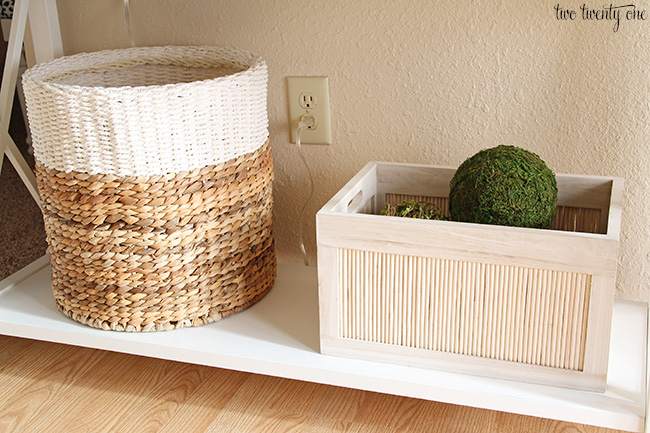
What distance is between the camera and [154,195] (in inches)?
33.2

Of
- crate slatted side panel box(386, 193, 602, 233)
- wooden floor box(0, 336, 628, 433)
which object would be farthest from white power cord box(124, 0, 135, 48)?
crate slatted side panel box(386, 193, 602, 233)

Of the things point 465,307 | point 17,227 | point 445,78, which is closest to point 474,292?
point 465,307

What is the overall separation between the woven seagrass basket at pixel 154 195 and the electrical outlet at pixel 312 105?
0.36ft

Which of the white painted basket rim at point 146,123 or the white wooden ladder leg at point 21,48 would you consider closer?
the white painted basket rim at point 146,123

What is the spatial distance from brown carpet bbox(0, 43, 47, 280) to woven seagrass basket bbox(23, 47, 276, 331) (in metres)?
0.37

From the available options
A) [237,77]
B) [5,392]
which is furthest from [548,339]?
[5,392]

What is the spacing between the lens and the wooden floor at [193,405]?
88 centimetres

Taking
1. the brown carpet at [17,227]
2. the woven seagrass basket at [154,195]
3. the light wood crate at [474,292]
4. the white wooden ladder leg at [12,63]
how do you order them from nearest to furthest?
the light wood crate at [474,292]
the woven seagrass basket at [154,195]
the white wooden ladder leg at [12,63]
the brown carpet at [17,227]

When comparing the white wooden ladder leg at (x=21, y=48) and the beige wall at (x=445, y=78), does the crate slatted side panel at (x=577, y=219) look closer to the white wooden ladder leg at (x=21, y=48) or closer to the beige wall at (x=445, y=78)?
the beige wall at (x=445, y=78)

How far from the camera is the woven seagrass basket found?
824 millimetres

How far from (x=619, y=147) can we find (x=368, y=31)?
39 cm

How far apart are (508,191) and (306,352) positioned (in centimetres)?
32

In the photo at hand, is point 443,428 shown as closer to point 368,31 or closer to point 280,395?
point 280,395

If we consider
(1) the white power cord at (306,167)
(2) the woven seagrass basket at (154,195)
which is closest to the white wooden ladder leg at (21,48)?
(2) the woven seagrass basket at (154,195)
